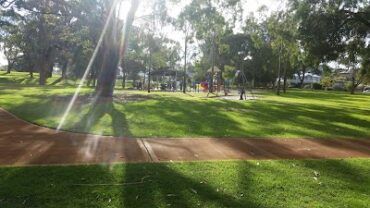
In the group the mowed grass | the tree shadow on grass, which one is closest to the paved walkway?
the tree shadow on grass

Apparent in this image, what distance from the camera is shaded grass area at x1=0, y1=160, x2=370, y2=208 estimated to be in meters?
5.80

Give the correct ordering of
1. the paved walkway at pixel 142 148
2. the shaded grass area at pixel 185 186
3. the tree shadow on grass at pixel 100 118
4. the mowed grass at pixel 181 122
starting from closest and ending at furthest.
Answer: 1. the shaded grass area at pixel 185 186
2. the paved walkway at pixel 142 148
3. the tree shadow on grass at pixel 100 118
4. the mowed grass at pixel 181 122

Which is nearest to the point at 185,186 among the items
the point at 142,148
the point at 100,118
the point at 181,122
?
the point at 142,148

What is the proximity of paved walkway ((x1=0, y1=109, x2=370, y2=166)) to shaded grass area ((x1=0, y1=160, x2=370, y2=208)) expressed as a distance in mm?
774

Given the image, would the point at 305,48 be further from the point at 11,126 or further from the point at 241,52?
the point at 241,52

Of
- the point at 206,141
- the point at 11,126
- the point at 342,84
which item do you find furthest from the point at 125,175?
the point at 342,84

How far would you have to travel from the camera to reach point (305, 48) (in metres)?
25.0

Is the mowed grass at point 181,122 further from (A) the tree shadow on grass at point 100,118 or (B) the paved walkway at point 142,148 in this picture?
(B) the paved walkway at point 142,148

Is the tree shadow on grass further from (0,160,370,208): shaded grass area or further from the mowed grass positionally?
(0,160,370,208): shaded grass area

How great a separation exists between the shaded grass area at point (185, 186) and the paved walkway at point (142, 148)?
77 cm

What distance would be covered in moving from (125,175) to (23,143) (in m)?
3.62

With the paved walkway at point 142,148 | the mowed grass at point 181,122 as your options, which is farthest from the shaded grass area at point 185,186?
the mowed grass at point 181,122

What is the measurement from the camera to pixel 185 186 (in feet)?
21.2

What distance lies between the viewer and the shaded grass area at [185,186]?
580 centimetres
